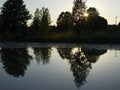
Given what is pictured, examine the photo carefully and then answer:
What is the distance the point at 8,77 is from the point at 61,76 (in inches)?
116

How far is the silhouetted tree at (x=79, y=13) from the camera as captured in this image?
9388 centimetres

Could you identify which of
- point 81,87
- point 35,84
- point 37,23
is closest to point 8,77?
point 35,84

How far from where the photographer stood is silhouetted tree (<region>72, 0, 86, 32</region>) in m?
93.9

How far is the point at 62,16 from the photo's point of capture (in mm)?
137875

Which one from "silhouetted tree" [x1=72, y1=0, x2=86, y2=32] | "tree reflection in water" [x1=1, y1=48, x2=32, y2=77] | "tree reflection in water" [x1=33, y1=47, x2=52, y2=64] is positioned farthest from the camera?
"silhouetted tree" [x1=72, y1=0, x2=86, y2=32]

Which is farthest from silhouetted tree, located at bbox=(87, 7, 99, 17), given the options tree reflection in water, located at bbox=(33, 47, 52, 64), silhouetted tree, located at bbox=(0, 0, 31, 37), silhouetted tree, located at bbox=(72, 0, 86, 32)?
tree reflection in water, located at bbox=(33, 47, 52, 64)

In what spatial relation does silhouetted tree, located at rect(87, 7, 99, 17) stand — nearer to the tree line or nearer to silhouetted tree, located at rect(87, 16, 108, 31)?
silhouetted tree, located at rect(87, 16, 108, 31)

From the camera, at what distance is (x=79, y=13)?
311ft

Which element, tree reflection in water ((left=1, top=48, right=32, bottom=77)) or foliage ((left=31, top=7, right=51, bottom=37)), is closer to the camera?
tree reflection in water ((left=1, top=48, right=32, bottom=77))

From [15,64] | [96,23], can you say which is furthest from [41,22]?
[15,64]

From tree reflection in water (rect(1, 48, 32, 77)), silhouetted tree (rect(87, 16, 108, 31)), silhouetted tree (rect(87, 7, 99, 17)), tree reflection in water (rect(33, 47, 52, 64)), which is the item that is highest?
silhouetted tree (rect(87, 7, 99, 17))

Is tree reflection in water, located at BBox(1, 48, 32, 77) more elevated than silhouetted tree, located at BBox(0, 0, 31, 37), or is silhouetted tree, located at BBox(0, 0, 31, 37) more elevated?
silhouetted tree, located at BBox(0, 0, 31, 37)

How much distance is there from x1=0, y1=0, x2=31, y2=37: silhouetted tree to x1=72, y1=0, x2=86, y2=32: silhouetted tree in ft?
40.3

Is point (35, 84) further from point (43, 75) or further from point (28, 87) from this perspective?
point (43, 75)
